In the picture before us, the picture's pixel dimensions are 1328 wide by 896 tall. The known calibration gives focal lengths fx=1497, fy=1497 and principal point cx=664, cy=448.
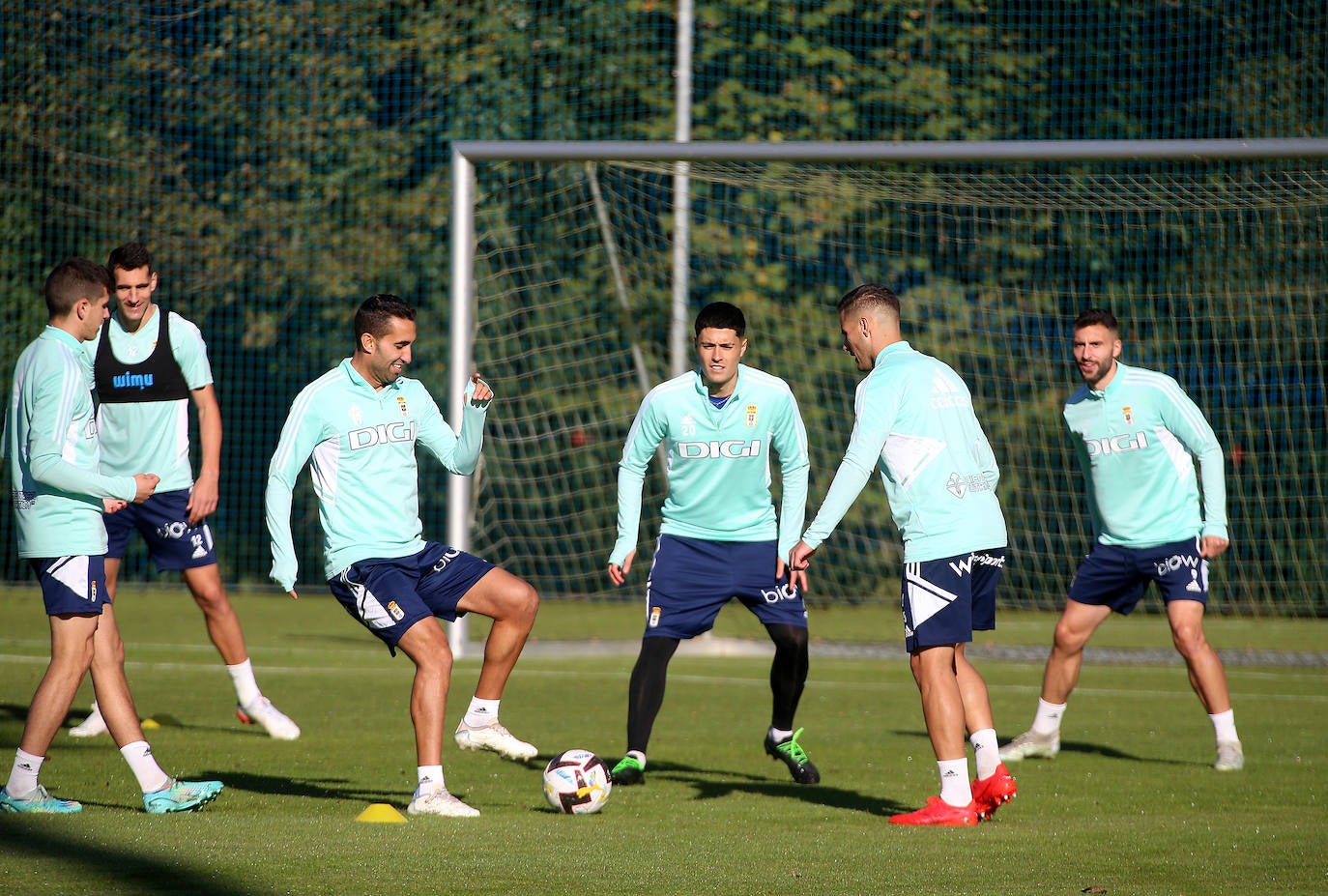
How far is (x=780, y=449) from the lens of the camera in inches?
278

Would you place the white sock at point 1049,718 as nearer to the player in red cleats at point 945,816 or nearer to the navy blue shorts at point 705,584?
the navy blue shorts at point 705,584

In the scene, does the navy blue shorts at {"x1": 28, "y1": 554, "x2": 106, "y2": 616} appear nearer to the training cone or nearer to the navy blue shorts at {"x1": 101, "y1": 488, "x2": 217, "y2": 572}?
the training cone

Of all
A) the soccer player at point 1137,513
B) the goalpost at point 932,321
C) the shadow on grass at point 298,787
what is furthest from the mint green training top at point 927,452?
the goalpost at point 932,321

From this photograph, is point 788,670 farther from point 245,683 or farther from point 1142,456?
point 245,683

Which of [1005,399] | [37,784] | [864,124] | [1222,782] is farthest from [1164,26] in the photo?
[37,784]

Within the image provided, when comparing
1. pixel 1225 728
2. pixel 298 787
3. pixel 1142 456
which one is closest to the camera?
pixel 298 787

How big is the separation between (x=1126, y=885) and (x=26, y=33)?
54.8 ft

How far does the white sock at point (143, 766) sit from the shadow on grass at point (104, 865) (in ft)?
1.48

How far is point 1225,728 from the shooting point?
7.48 m

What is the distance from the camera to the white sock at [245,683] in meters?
8.13

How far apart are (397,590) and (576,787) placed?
106 centimetres

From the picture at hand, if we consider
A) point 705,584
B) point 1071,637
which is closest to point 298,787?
point 705,584

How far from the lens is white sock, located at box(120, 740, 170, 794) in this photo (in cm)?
575

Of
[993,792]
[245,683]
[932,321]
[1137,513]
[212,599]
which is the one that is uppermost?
[932,321]
